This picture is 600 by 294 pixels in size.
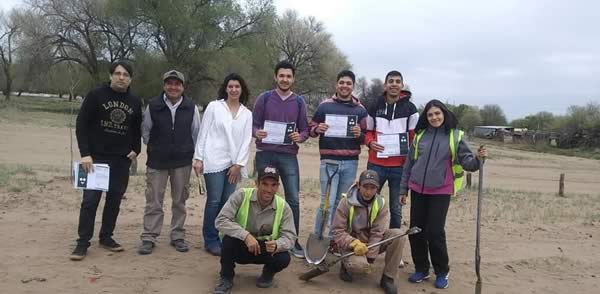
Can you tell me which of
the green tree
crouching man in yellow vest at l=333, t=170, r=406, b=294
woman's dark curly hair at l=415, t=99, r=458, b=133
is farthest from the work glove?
the green tree

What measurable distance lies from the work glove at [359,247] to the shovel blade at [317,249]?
0.36 meters

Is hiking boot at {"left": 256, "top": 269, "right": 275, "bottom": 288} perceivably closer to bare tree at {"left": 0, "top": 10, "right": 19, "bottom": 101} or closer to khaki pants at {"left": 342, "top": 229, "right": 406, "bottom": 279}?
khaki pants at {"left": 342, "top": 229, "right": 406, "bottom": 279}

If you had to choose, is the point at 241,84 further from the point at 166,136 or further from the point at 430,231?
the point at 430,231

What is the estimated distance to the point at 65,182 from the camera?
9695 millimetres

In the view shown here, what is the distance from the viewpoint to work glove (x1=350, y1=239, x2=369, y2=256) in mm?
4722

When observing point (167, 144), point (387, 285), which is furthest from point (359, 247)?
point (167, 144)

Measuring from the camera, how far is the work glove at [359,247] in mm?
4722

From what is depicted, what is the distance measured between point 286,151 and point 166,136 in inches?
52.6

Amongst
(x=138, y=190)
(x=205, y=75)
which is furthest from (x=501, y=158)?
(x=138, y=190)

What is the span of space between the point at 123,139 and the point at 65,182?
4990 mm

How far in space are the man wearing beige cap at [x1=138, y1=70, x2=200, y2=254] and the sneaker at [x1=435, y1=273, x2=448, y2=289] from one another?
110 inches

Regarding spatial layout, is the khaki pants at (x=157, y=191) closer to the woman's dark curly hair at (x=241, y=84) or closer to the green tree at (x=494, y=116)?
the woman's dark curly hair at (x=241, y=84)

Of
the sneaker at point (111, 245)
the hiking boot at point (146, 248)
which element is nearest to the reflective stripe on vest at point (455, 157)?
the hiking boot at point (146, 248)

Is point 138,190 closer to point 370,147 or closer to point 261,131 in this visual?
point 261,131
